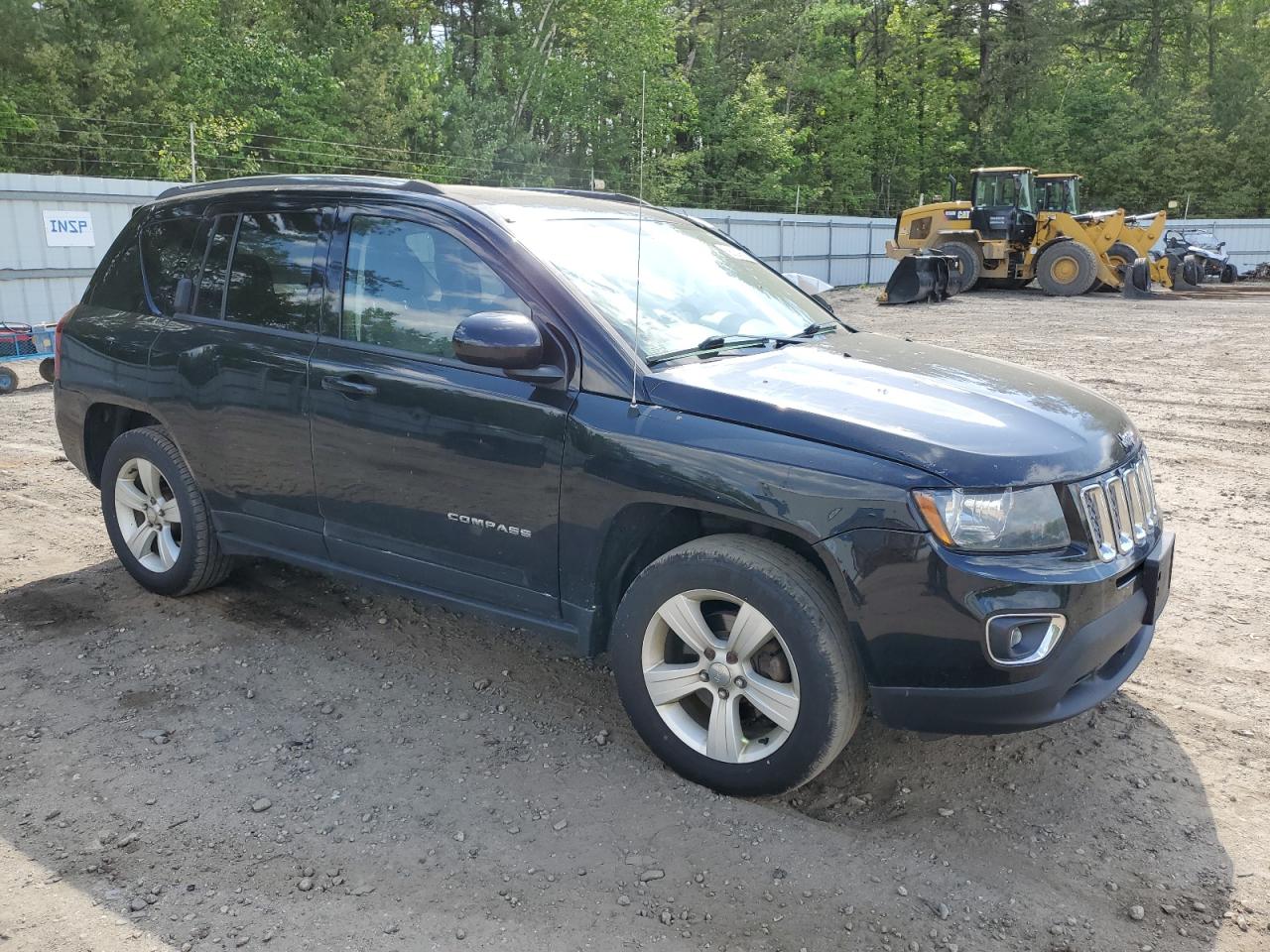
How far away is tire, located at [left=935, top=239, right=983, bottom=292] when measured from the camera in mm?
24422

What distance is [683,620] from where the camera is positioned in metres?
3.25

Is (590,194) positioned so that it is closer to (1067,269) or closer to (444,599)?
(444,599)

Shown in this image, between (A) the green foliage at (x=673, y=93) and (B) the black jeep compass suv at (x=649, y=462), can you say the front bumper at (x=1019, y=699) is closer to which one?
(B) the black jeep compass suv at (x=649, y=462)

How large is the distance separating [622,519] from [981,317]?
17.5 m

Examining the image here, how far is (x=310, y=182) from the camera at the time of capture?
4277 millimetres

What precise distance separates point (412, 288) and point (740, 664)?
73.2 inches

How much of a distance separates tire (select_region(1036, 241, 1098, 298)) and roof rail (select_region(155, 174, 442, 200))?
21.9 meters

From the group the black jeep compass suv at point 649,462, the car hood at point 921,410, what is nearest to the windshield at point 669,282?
the black jeep compass suv at point 649,462

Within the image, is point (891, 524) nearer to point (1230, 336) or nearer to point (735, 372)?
point (735, 372)

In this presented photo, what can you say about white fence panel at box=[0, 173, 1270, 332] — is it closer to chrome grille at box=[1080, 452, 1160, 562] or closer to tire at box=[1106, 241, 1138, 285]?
chrome grille at box=[1080, 452, 1160, 562]

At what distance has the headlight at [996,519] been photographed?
2.87m

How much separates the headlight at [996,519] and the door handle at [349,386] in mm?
2060

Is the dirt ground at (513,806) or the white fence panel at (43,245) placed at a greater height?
the white fence panel at (43,245)

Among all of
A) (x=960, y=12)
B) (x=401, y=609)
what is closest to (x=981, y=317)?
(x=401, y=609)
